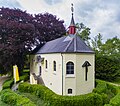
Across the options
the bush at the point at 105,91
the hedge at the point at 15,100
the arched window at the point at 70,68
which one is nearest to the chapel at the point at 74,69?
the arched window at the point at 70,68

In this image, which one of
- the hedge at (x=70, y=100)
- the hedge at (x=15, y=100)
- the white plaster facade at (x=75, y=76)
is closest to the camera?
the hedge at (x=15, y=100)

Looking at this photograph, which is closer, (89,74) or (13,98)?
(13,98)

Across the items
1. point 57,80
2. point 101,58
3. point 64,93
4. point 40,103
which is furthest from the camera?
point 101,58

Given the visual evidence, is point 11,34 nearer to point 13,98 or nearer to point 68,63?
point 68,63

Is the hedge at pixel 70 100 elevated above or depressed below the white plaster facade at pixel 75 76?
below

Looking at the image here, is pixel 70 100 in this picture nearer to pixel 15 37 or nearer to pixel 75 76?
pixel 75 76

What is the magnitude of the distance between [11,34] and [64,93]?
15.9 metres

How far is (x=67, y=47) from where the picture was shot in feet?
71.8

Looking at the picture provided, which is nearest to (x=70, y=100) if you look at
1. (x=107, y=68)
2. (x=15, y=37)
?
(x=107, y=68)

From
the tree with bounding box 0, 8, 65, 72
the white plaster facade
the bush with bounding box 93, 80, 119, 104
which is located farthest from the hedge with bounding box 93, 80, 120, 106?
the tree with bounding box 0, 8, 65, 72

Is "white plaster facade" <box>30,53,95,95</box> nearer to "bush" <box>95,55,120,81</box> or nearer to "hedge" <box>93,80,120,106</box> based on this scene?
"hedge" <box>93,80,120,106</box>

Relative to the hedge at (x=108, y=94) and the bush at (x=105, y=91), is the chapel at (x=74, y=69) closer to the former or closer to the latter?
the bush at (x=105, y=91)

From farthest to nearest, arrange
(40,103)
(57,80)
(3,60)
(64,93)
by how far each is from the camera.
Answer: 1. (3,60)
2. (57,80)
3. (64,93)
4. (40,103)

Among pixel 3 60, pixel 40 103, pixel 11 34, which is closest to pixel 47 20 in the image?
pixel 11 34
